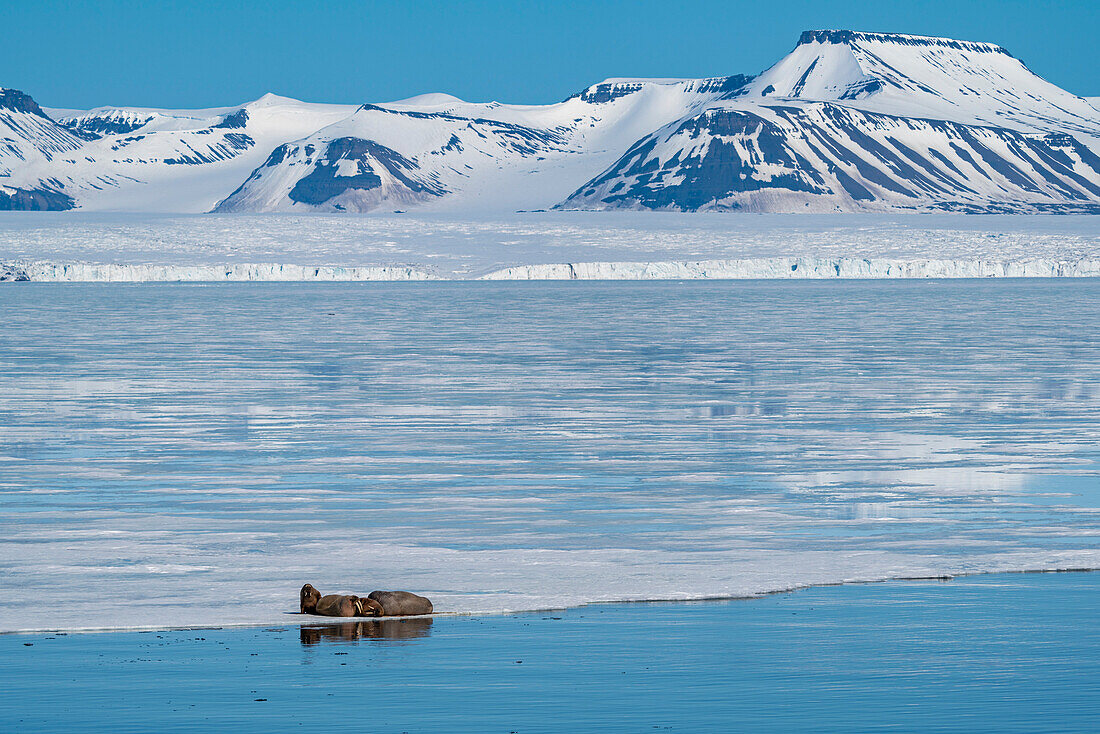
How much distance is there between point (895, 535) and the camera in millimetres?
9070

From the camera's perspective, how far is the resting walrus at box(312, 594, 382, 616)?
23.2ft

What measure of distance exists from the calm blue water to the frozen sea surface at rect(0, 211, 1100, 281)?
5424 centimetres

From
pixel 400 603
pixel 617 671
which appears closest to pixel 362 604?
pixel 400 603


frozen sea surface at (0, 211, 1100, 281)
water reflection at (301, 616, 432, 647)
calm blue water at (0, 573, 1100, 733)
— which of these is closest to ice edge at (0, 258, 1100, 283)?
frozen sea surface at (0, 211, 1100, 281)

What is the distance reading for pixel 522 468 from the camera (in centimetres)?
1199

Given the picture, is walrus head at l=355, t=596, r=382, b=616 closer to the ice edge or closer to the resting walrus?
the resting walrus

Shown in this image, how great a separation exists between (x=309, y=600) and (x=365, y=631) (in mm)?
341

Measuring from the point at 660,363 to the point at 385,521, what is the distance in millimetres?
13012

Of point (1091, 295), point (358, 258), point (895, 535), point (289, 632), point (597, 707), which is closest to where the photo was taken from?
point (597, 707)

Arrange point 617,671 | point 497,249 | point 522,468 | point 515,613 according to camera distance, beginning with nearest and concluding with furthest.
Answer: point 617,671 < point 515,613 < point 522,468 < point 497,249

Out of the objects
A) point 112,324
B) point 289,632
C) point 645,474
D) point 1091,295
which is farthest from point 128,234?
point 289,632

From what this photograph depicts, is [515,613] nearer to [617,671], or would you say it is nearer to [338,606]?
[338,606]

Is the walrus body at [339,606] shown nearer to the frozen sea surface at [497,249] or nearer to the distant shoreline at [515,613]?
the distant shoreline at [515,613]

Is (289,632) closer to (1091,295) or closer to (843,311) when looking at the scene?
(843,311)
